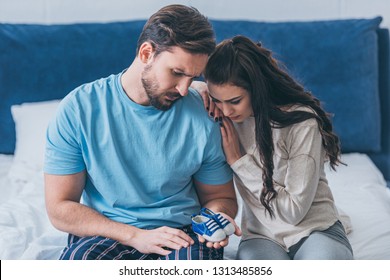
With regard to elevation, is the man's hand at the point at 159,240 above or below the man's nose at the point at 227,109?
below

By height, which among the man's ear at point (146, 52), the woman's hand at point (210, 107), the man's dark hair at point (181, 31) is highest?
the man's dark hair at point (181, 31)

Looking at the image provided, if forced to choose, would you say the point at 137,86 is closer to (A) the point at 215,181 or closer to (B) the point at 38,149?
(A) the point at 215,181

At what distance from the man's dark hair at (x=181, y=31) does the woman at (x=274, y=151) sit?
0.08 m

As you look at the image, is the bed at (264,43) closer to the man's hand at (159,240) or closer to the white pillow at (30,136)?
the white pillow at (30,136)

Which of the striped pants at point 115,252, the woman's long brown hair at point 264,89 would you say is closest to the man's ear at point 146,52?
the woman's long brown hair at point 264,89

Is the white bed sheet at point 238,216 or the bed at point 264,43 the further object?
the bed at point 264,43

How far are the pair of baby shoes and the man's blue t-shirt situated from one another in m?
0.08

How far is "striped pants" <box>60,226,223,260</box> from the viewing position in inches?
44.9

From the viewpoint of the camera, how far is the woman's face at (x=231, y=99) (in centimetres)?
118

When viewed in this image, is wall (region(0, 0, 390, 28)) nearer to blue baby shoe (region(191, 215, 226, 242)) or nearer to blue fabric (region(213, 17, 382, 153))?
blue fabric (region(213, 17, 382, 153))

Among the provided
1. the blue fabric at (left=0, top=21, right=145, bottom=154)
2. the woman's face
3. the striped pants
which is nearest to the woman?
the woman's face

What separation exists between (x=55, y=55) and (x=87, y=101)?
29.9 inches
